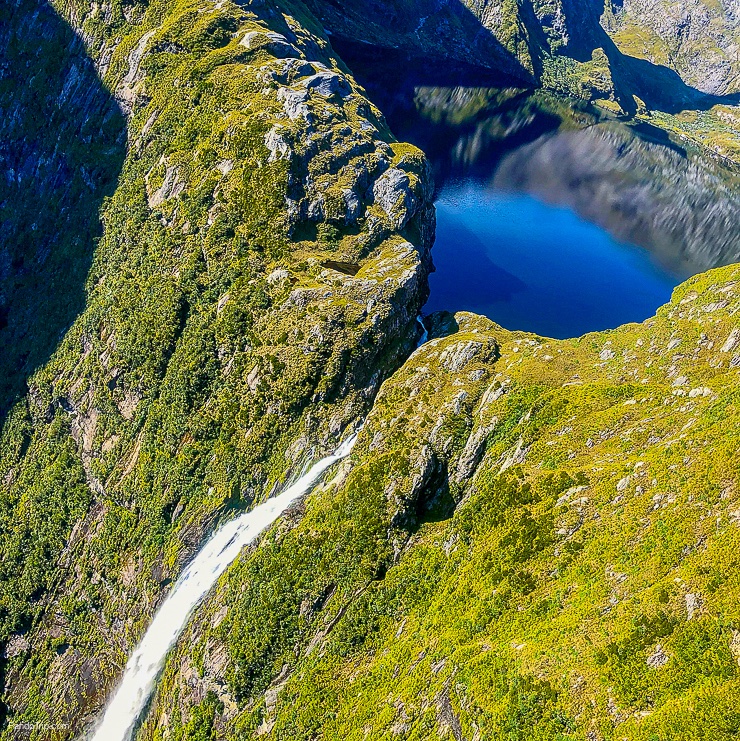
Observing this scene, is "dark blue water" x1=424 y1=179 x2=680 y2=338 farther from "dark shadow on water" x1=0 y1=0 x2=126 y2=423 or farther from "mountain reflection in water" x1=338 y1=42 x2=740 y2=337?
"dark shadow on water" x1=0 y1=0 x2=126 y2=423

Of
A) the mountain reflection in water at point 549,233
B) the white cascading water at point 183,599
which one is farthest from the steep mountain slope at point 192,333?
the mountain reflection in water at point 549,233

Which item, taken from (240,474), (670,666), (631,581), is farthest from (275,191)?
(670,666)

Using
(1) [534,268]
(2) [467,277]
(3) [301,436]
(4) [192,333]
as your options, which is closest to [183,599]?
(3) [301,436]

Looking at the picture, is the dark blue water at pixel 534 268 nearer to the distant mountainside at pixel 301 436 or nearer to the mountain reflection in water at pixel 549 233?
the mountain reflection in water at pixel 549 233

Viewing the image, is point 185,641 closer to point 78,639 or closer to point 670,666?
point 78,639

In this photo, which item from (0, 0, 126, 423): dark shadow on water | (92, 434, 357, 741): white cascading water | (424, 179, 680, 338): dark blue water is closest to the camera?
(92, 434, 357, 741): white cascading water

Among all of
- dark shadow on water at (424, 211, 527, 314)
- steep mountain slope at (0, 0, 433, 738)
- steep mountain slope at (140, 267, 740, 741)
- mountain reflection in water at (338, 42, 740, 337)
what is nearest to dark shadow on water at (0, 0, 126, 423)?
steep mountain slope at (0, 0, 433, 738)
